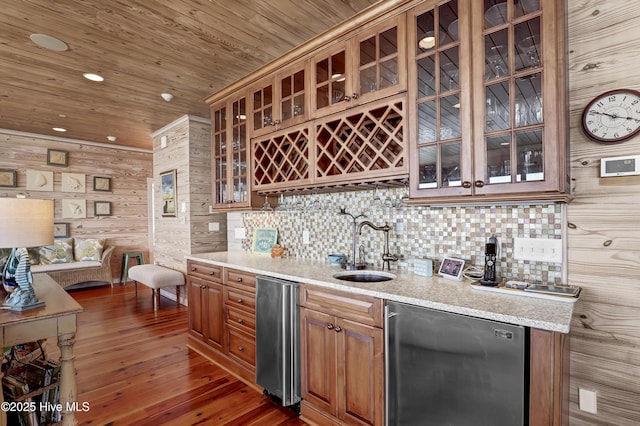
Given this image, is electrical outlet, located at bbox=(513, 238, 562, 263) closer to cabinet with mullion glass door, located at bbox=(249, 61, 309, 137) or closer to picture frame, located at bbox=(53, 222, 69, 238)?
cabinet with mullion glass door, located at bbox=(249, 61, 309, 137)

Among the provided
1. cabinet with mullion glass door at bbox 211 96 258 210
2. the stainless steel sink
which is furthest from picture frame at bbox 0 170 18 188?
the stainless steel sink

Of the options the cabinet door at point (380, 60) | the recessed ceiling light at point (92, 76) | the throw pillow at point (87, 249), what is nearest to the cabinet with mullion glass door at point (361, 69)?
the cabinet door at point (380, 60)

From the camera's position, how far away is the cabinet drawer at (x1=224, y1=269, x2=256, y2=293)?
2426 millimetres

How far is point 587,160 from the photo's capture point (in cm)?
156

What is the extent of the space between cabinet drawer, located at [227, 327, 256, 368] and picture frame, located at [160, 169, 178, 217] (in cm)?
264

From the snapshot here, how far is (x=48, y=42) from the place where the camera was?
256 centimetres

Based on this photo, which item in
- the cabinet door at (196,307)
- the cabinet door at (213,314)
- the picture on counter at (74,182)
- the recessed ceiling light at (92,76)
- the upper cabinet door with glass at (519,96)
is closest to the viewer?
the upper cabinet door with glass at (519,96)

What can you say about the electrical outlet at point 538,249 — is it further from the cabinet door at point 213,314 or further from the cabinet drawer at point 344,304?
the cabinet door at point 213,314

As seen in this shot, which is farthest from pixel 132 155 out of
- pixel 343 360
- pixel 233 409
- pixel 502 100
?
pixel 502 100

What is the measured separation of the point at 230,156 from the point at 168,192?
2172mm

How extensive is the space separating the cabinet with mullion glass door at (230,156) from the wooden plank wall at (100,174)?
3.98 meters

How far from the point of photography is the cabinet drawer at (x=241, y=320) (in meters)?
2.43

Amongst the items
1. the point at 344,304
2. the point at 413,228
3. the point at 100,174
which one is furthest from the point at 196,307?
the point at 100,174

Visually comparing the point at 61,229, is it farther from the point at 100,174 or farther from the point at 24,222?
the point at 24,222
